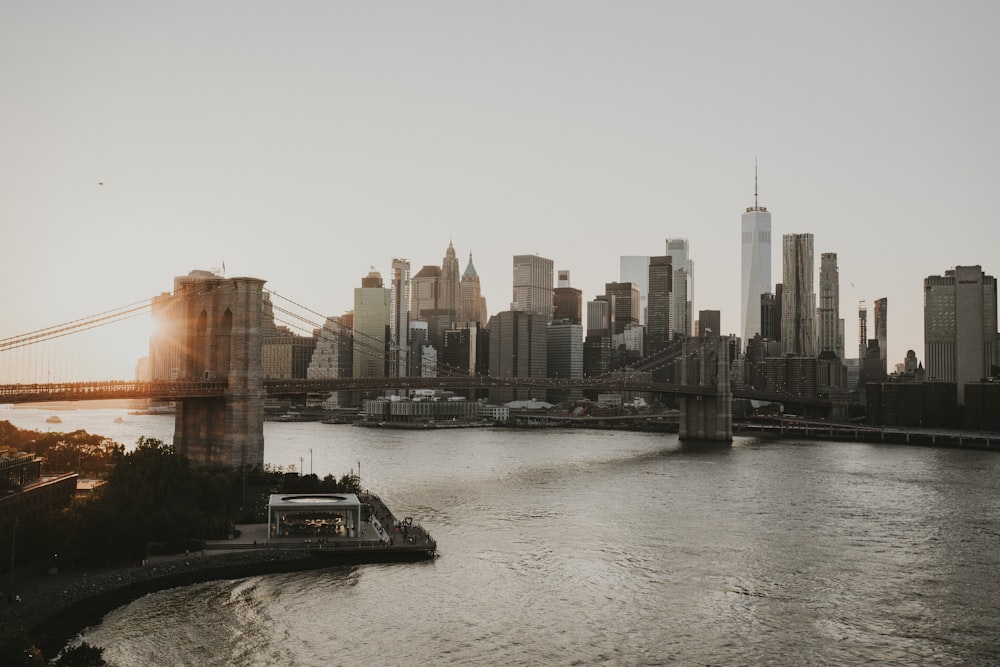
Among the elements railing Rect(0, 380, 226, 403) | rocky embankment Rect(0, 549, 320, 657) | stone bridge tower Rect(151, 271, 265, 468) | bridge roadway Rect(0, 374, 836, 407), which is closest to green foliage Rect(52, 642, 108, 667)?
rocky embankment Rect(0, 549, 320, 657)

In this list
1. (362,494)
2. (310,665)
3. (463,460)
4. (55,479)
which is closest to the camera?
(310,665)

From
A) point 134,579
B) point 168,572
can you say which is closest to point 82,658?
point 134,579

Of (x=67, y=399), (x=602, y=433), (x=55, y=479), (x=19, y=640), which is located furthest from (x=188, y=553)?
(x=602, y=433)

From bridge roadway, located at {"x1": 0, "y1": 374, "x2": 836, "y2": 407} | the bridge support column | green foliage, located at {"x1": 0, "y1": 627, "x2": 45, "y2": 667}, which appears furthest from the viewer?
the bridge support column

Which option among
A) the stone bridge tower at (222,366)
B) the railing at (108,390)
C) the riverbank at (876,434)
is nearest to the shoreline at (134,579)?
the railing at (108,390)

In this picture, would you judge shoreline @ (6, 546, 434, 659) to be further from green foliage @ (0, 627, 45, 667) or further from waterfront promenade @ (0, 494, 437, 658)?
green foliage @ (0, 627, 45, 667)

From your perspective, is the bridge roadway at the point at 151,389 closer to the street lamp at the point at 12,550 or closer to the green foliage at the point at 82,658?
the street lamp at the point at 12,550

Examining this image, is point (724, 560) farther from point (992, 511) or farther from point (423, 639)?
point (992, 511)
